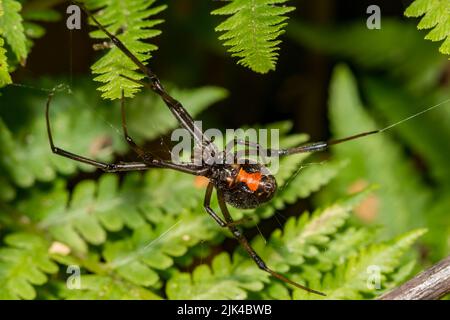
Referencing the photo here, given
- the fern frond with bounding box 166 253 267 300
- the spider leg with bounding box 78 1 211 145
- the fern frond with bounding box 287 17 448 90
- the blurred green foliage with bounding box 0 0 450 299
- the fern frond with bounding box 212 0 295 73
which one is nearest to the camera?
the fern frond with bounding box 212 0 295 73

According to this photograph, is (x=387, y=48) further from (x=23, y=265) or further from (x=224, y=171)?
(x=23, y=265)

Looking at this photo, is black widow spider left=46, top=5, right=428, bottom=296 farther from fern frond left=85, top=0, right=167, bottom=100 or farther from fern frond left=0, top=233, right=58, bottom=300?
fern frond left=0, top=233, right=58, bottom=300

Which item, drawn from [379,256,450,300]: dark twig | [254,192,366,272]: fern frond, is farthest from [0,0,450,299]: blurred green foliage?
[379,256,450,300]: dark twig

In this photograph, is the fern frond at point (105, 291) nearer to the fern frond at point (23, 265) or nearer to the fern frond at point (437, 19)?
the fern frond at point (23, 265)

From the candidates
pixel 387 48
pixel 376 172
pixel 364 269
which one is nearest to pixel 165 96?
pixel 364 269

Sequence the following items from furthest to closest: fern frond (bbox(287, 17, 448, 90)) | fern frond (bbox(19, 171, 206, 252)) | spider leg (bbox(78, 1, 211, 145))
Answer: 1. fern frond (bbox(287, 17, 448, 90))
2. fern frond (bbox(19, 171, 206, 252))
3. spider leg (bbox(78, 1, 211, 145))

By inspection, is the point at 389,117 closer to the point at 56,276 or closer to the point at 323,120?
the point at 323,120
